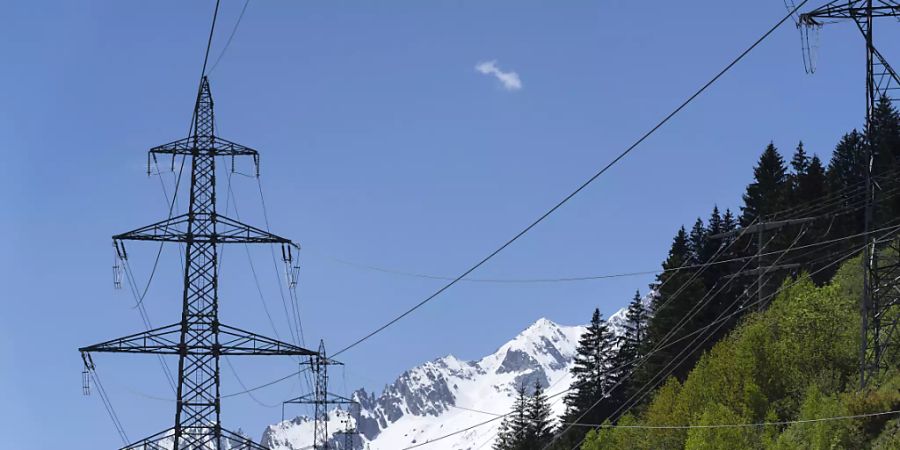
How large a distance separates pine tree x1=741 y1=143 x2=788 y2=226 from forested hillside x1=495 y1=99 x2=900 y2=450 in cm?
16

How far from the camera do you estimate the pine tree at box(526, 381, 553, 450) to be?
127 metres

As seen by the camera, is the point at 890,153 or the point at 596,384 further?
the point at 596,384

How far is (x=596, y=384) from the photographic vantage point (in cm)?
12744

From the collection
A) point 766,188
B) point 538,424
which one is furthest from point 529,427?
point 766,188

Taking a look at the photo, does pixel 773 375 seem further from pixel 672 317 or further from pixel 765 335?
pixel 672 317

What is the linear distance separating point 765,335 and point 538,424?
210ft

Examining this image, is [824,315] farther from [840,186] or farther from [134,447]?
[134,447]

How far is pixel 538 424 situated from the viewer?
440 feet

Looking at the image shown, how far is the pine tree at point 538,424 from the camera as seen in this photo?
127250 millimetres

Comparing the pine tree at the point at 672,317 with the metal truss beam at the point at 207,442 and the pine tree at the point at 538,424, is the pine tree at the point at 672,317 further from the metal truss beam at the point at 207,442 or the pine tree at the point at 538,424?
the metal truss beam at the point at 207,442

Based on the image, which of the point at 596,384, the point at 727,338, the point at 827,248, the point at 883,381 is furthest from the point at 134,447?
the point at 596,384

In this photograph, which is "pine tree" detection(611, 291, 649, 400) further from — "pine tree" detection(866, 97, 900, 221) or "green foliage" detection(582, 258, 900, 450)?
"green foliage" detection(582, 258, 900, 450)

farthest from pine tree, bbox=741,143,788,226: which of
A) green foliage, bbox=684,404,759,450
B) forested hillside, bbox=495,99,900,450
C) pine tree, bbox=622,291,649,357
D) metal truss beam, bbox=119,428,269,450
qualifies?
metal truss beam, bbox=119,428,269,450

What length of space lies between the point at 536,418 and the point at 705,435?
Result: 7487 cm
